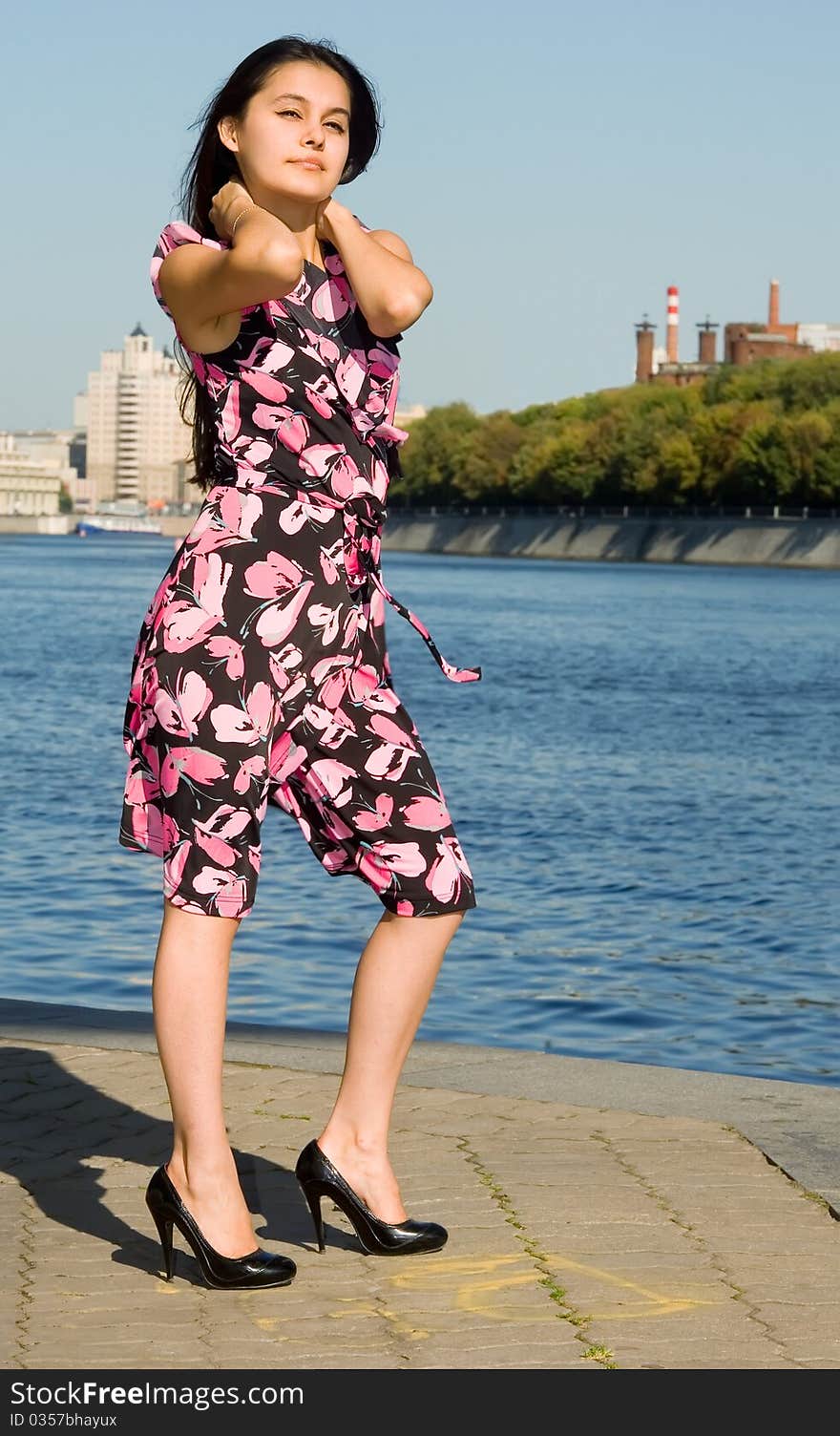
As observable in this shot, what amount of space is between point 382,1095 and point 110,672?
994 inches

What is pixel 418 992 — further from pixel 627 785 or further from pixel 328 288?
pixel 627 785

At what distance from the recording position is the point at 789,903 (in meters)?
11.3

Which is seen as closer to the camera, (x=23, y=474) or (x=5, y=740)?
(x=5, y=740)

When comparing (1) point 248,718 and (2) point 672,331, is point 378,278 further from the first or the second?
(2) point 672,331

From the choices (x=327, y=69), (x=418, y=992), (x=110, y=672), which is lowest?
(x=110, y=672)

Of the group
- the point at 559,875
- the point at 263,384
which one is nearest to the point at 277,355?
the point at 263,384

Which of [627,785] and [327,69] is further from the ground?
[327,69]

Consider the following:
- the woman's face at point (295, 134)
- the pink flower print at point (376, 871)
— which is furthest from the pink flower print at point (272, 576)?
the woman's face at point (295, 134)

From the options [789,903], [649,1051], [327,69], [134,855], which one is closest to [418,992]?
[327,69]

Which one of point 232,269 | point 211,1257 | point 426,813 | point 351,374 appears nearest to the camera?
point 232,269

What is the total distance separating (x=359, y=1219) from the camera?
3.62 meters

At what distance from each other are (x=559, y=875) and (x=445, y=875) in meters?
8.51

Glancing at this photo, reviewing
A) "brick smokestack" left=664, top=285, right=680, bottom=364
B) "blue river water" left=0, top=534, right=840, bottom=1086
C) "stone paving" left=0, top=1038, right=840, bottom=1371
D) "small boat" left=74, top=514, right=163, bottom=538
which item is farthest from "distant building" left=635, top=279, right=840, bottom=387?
"stone paving" left=0, top=1038, right=840, bottom=1371

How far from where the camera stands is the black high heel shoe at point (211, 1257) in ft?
11.2
